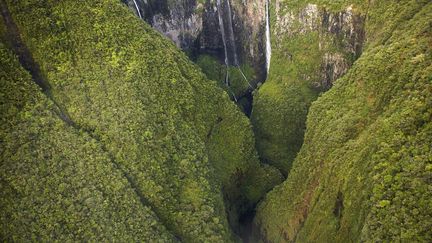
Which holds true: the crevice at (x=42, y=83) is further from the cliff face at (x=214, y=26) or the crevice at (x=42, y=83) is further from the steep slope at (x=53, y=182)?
the cliff face at (x=214, y=26)

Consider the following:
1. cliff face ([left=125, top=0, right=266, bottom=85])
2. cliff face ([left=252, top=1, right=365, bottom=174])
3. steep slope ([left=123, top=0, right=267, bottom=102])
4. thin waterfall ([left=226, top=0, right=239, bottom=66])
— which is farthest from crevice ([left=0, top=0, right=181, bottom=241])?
thin waterfall ([left=226, top=0, right=239, bottom=66])

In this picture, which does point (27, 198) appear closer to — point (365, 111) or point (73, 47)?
point (73, 47)

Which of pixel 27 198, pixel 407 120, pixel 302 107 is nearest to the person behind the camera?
pixel 407 120

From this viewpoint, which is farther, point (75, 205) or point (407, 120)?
point (75, 205)

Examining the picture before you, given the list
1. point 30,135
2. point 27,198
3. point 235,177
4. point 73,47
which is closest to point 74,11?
point 73,47

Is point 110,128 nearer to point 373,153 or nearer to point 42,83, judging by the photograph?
point 42,83

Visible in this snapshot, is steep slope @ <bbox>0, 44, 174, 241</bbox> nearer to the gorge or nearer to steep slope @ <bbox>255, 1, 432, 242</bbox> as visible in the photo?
the gorge
